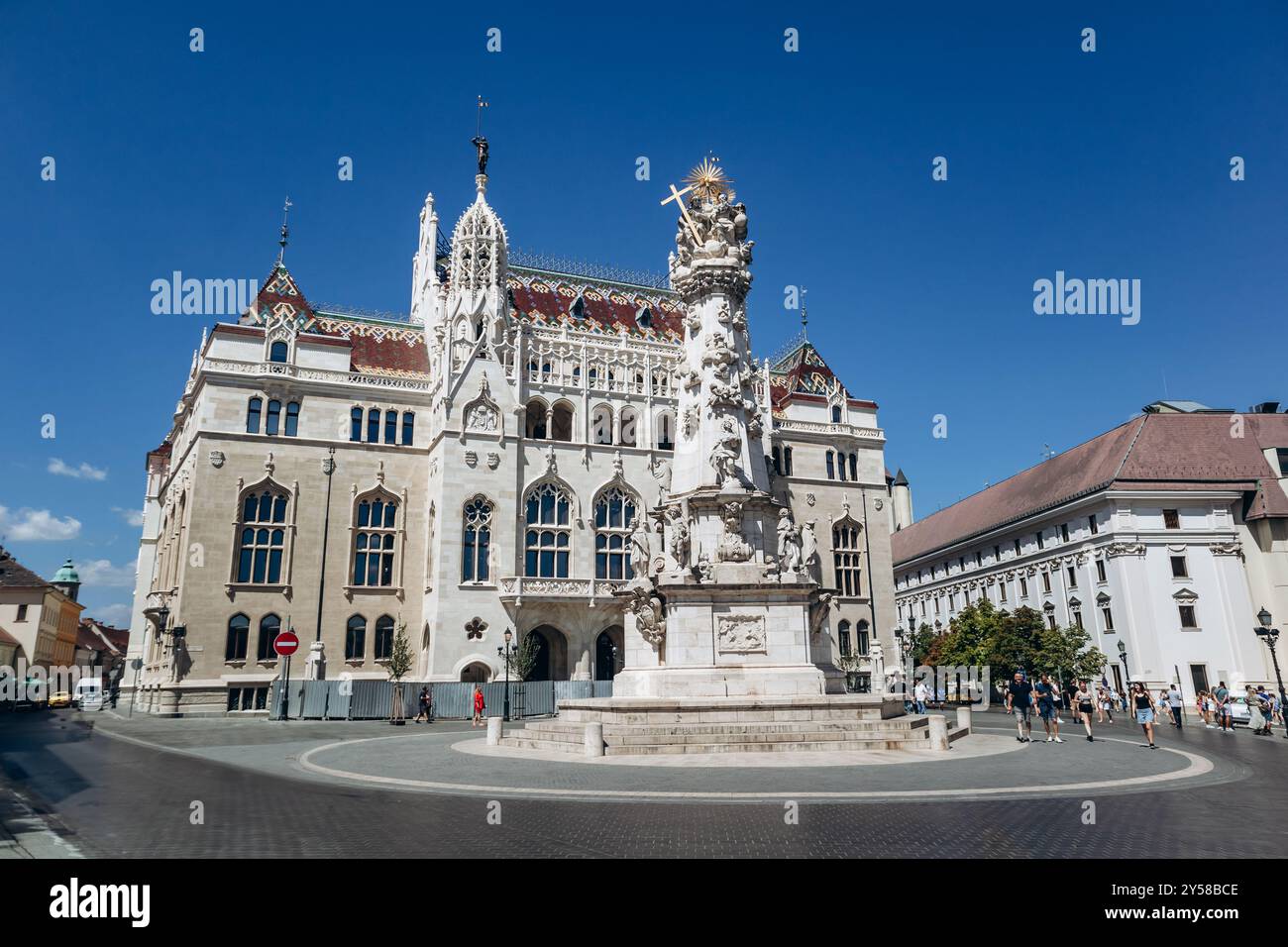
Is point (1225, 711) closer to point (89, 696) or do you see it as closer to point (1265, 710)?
point (1265, 710)

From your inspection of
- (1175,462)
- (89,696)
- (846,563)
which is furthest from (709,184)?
(89,696)

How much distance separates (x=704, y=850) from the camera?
8.37 metres

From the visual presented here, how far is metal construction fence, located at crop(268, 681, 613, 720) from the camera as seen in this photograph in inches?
1375

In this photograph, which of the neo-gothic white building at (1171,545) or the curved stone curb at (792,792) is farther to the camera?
the neo-gothic white building at (1171,545)

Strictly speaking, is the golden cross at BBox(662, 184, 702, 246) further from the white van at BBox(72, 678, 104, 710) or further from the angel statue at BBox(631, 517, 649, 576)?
the white van at BBox(72, 678, 104, 710)

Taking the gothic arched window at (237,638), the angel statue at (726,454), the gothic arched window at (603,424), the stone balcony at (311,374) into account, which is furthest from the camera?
the gothic arched window at (603,424)

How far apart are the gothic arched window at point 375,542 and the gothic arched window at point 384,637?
1947 millimetres

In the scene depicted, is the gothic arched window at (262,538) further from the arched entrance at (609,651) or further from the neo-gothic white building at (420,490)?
the arched entrance at (609,651)

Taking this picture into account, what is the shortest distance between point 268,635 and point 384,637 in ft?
19.0

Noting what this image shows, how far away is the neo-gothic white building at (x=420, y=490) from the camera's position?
4147 cm

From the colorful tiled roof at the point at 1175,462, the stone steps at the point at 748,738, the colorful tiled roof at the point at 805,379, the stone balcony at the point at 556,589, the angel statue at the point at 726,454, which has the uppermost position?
the colorful tiled roof at the point at 805,379

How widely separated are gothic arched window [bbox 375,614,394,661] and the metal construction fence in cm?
698

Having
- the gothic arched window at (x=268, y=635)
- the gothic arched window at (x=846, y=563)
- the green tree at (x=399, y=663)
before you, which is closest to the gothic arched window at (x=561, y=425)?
the green tree at (x=399, y=663)

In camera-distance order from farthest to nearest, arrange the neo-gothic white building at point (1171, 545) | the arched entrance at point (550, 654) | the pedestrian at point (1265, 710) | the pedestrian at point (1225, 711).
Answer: the neo-gothic white building at point (1171, 545) → the arched entrance at point (550, 654) → the pedestrian at point (1225, 711) → the pedestrian at point (1265, 710)
